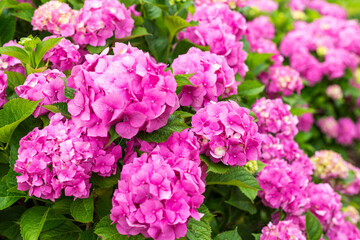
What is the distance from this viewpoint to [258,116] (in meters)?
2.25

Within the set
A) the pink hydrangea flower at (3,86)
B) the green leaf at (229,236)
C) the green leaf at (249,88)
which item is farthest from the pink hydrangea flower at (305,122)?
the pink hydrangea flower at (3,86)

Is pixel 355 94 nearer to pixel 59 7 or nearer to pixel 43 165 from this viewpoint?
pixel 59 7

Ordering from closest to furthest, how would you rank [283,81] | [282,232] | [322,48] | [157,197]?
1. [157,197]
2. [282,232]
3. [283,81]
4. [322,48]

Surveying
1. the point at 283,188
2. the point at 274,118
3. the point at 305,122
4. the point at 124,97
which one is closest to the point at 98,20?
the point at 124,97

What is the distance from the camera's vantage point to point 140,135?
1.42 m

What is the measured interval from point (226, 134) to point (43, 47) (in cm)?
87

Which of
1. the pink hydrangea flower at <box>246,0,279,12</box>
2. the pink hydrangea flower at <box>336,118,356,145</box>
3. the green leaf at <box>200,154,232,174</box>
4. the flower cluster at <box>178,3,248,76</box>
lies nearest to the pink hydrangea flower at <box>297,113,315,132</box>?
the pink hydrangea flower at <box>336,118,356,145</box>

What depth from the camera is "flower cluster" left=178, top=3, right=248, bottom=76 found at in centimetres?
211

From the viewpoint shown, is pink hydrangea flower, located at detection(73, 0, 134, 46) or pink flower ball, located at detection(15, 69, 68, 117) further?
pink hydrangea flower, located at detection(73, 0, 134, 46)

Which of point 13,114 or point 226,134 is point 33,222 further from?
point 226,134

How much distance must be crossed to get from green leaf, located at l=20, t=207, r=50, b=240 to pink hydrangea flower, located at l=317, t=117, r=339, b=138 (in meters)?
3.15

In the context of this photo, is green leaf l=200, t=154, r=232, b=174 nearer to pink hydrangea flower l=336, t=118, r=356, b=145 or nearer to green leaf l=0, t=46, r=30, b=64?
green leaf l=0, t=46, r=30, b=64

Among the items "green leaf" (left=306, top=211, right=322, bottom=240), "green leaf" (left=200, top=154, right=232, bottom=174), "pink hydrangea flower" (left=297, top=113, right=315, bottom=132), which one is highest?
"green leaf" (left=200, top=154, right=232, bottom=174)

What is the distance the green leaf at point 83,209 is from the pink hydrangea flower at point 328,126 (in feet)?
10.1
